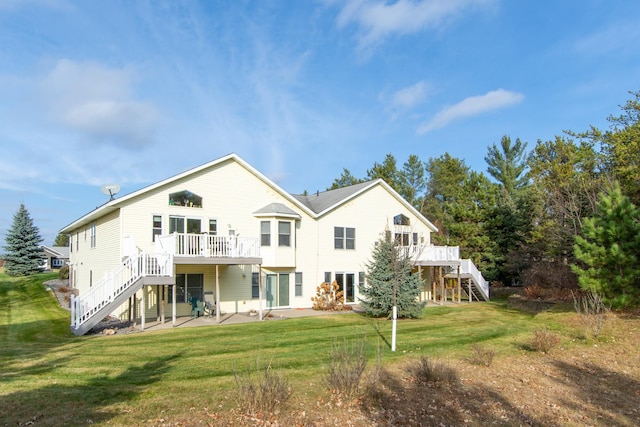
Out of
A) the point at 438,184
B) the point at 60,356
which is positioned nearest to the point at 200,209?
the point at 60,356

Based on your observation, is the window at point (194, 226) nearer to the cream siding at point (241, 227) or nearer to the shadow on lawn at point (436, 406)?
the cream siding at point (241, 227)

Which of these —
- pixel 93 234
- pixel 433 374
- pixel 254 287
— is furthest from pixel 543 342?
pixel 93 234

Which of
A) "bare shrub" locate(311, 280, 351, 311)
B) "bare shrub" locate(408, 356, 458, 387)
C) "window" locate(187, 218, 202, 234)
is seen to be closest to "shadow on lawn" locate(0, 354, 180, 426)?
"bare shrub" locate(408, 356, 458, 387)

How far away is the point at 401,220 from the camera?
27.3m

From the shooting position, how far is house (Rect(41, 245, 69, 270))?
59094 millimetres

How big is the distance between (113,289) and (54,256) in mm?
56751

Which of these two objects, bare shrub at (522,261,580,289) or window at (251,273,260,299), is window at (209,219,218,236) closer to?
window at (251,273,260,299)

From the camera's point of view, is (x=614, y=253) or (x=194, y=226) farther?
(x=194, y=226)

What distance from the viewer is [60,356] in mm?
11211

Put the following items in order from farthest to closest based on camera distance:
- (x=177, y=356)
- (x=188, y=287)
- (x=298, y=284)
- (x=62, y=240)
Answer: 1. (x=62, y=240)
2. (x=298, y=284)
3. (x=188, y=287)
4. (x=177, y=356)

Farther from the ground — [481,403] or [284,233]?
[284,233]

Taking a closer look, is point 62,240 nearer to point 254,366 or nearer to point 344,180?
point 344,180

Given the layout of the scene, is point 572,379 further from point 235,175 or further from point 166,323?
point 235,175

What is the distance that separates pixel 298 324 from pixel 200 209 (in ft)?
23.2
